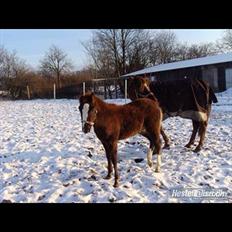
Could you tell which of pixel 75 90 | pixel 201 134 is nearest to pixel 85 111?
pixel 201 134

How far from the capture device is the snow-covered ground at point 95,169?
14.3 feet

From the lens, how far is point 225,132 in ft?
26.3

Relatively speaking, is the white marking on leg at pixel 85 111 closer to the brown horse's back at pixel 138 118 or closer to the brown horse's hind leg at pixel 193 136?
the brown horse's back at pixel 138 118

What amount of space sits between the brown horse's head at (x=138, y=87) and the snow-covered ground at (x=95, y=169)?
3.56 ft

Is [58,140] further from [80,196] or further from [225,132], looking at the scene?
[225,132]

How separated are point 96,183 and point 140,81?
92.0 inches

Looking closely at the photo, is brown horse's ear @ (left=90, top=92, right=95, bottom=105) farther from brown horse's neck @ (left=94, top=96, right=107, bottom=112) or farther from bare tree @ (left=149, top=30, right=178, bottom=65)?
bare tree @ (left=149, top=30, right=178, bottom=65)

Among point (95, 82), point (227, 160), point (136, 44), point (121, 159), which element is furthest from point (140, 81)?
point (95, 82)

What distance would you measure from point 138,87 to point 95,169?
1.88 m

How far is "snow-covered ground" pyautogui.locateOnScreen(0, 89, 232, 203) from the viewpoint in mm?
4371

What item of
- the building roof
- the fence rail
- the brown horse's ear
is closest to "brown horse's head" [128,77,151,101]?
the brown horse's ear

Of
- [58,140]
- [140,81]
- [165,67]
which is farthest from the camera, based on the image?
[165,67]

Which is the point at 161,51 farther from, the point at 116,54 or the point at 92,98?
the point at 92,98
